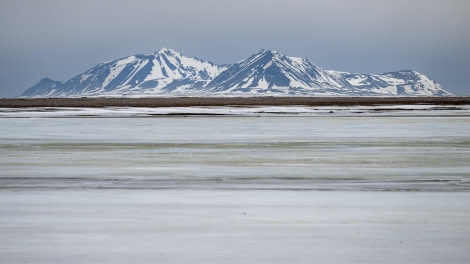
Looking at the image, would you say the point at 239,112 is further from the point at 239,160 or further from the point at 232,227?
the point at 232,227

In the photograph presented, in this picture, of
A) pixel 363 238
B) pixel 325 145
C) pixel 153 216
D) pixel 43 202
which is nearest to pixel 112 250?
pixel 153 216

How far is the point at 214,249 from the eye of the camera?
8.46 meters

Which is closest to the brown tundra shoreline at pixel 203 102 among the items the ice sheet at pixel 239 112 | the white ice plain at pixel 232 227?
Result: the ice sheet at pixel 239 112

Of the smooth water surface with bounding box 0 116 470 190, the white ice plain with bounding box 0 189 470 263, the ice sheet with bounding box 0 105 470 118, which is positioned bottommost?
the ice sheet with bounding box 0 105 470 118

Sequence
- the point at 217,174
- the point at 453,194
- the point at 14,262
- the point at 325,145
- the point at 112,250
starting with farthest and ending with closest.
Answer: the point at 325,145 < the point at 217,174 < the point at 453,194 < the point at 112,250 < the point at 14,262

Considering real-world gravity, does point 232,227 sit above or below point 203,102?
above

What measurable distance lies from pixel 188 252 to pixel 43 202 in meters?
4.62

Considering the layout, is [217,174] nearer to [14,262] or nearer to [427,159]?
Answer: [427,159]

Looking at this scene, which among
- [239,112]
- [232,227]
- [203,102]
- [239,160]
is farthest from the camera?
[203,102]

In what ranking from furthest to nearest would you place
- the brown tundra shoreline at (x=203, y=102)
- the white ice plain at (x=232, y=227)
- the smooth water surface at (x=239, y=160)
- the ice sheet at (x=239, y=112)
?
the brown tundra shoreline at (x=203, y=102)
the ice sheet at (x=239, y=112)
the smooth water surface at (x=239, y=160)
the white ice plain at (x=232, y=227)

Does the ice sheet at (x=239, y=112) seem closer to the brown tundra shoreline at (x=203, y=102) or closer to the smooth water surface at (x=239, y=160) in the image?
the brown tundra shoreline at (x=203, y=102)

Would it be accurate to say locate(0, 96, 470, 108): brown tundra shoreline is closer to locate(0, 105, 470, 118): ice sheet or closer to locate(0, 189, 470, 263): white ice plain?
locate(0, 105, 470, 118): ice sheet

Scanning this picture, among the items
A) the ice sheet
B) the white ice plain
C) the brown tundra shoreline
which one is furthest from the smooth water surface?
the brown tundra shoreline

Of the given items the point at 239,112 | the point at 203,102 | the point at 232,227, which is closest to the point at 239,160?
the point at 232,227
